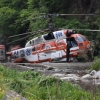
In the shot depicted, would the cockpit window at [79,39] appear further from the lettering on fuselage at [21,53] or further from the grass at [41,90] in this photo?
the grass at [41,90]

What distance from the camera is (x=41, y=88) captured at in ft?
44.2

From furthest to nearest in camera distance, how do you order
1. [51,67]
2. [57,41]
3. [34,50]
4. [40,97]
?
1. [34,50]
2. [57,41]
3. [51,67]
4. [40,97]

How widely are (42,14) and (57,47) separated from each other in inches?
140

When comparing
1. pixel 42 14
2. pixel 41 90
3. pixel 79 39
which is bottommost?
pixel 41 90

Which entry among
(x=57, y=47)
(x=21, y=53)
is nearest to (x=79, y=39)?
(x=57, y=47)

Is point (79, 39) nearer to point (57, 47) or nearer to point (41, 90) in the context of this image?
point (57, 47)

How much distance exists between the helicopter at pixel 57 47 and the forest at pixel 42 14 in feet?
6.88

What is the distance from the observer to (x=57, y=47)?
34.5m

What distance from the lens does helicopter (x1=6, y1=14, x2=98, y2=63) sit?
33156mm

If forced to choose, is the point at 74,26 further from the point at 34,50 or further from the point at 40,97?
the point at 40,97

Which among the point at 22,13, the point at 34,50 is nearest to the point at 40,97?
the point at 34,50

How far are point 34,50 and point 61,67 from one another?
5.52 metres

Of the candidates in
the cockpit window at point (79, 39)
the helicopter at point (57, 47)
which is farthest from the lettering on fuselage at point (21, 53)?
the cockpit window at point (79, 39)

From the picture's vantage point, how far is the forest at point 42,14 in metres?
37.3
